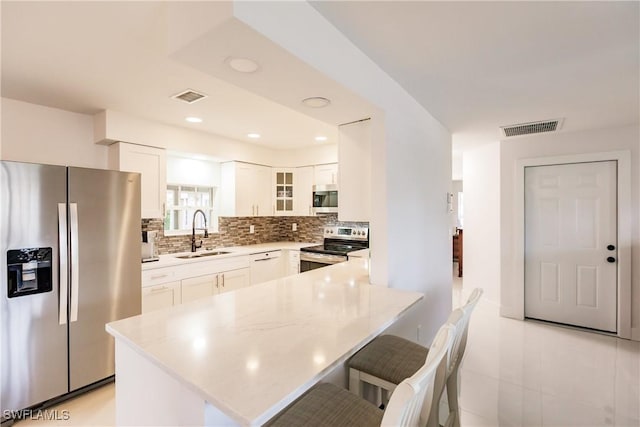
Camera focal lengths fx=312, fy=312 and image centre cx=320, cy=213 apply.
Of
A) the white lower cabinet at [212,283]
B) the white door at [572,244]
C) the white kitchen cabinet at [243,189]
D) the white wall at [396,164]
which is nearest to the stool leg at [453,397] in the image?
the white wall at [396,164]

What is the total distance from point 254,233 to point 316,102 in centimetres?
327

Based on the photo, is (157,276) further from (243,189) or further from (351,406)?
(351,406)

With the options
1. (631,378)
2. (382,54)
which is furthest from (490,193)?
(382,54)

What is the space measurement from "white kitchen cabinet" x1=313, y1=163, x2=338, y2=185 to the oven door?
3.47ft

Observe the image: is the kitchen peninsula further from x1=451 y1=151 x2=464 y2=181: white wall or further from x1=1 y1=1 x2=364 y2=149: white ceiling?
x1=451 y1=151 x2=464 y2=181: white wall

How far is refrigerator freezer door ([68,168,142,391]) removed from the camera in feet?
7.69

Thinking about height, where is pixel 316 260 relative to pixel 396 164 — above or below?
below

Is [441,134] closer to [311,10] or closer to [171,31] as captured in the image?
[311,10]

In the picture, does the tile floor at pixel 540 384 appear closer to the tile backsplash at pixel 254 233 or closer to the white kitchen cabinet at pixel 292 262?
the tile backsplash at pixel 254 233

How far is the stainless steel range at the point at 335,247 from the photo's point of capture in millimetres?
3945

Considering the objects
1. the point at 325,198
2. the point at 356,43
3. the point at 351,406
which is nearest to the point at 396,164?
the point at 356,43

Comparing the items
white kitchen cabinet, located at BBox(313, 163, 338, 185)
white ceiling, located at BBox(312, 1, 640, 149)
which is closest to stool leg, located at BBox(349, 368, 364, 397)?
white ceiling, located at BBox(312, 1, 640, 149)

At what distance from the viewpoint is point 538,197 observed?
3.89 meters

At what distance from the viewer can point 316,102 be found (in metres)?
1.95
